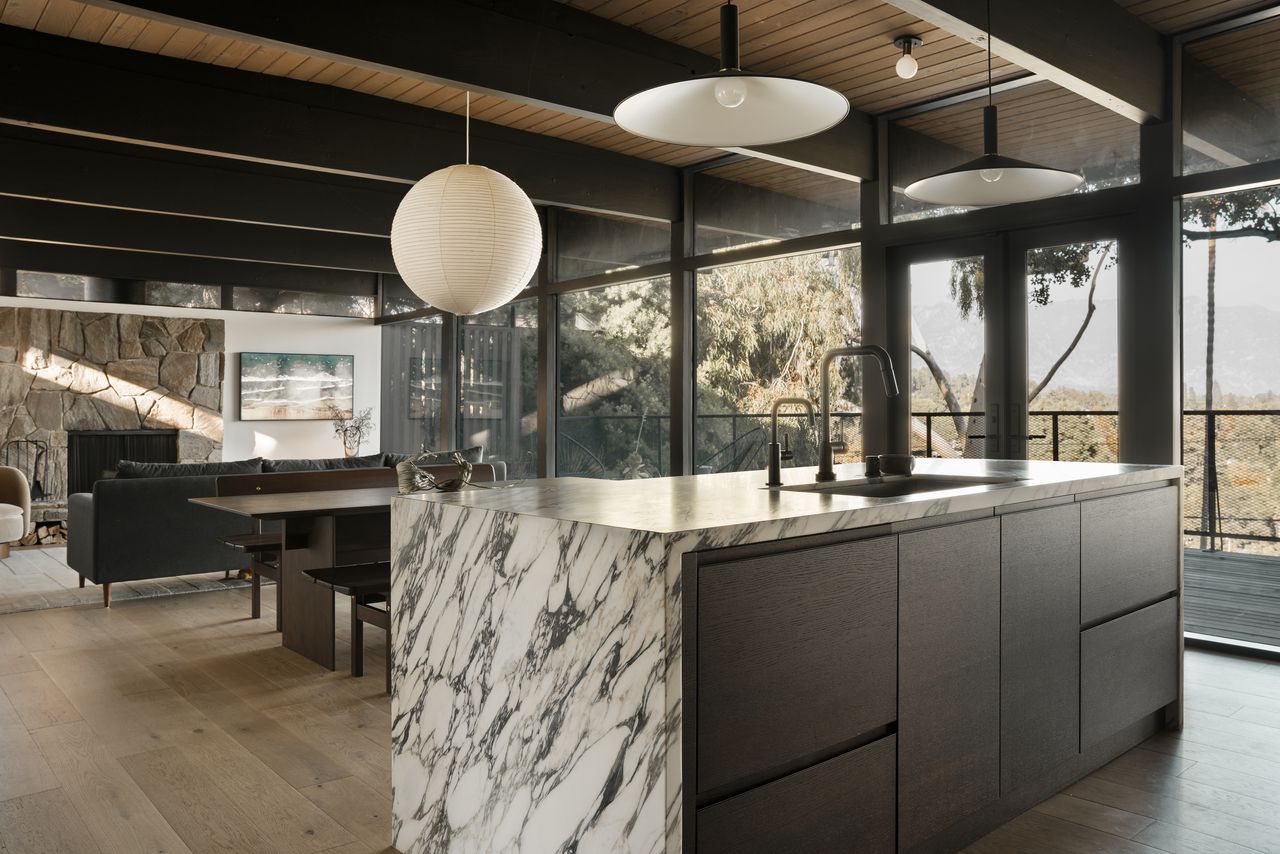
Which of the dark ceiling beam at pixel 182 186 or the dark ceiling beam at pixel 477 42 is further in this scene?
the dark ceiling beam at pixel 182 186

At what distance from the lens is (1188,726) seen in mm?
3121

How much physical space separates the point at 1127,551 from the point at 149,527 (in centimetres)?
492

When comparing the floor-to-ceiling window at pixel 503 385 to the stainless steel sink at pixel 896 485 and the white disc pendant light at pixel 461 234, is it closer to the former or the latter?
the white disc pendant light at pixel 461 234

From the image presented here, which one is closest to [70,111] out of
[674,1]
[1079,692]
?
[674,1]

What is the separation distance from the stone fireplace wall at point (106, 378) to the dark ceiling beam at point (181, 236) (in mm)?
1801

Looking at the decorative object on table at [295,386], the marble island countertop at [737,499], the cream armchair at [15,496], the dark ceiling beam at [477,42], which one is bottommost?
the cream armchair at [15,496]

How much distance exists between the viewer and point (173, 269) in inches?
345

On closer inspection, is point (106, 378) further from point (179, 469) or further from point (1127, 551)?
point (1127, 551)

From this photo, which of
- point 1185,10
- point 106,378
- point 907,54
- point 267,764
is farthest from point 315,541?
point 106,378

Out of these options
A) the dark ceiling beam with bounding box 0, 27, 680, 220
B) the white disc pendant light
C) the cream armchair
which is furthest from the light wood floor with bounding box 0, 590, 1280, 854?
the cream armchair

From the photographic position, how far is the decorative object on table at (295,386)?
9711 millimetres

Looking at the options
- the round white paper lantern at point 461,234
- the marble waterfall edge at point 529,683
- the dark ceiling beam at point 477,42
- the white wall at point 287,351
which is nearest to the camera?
the marble waterfall edge at point 529,683

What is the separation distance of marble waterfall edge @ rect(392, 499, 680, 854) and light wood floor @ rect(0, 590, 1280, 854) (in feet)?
1.26

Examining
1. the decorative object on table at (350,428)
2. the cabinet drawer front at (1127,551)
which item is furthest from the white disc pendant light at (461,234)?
the decorative object on table at (350,428)
